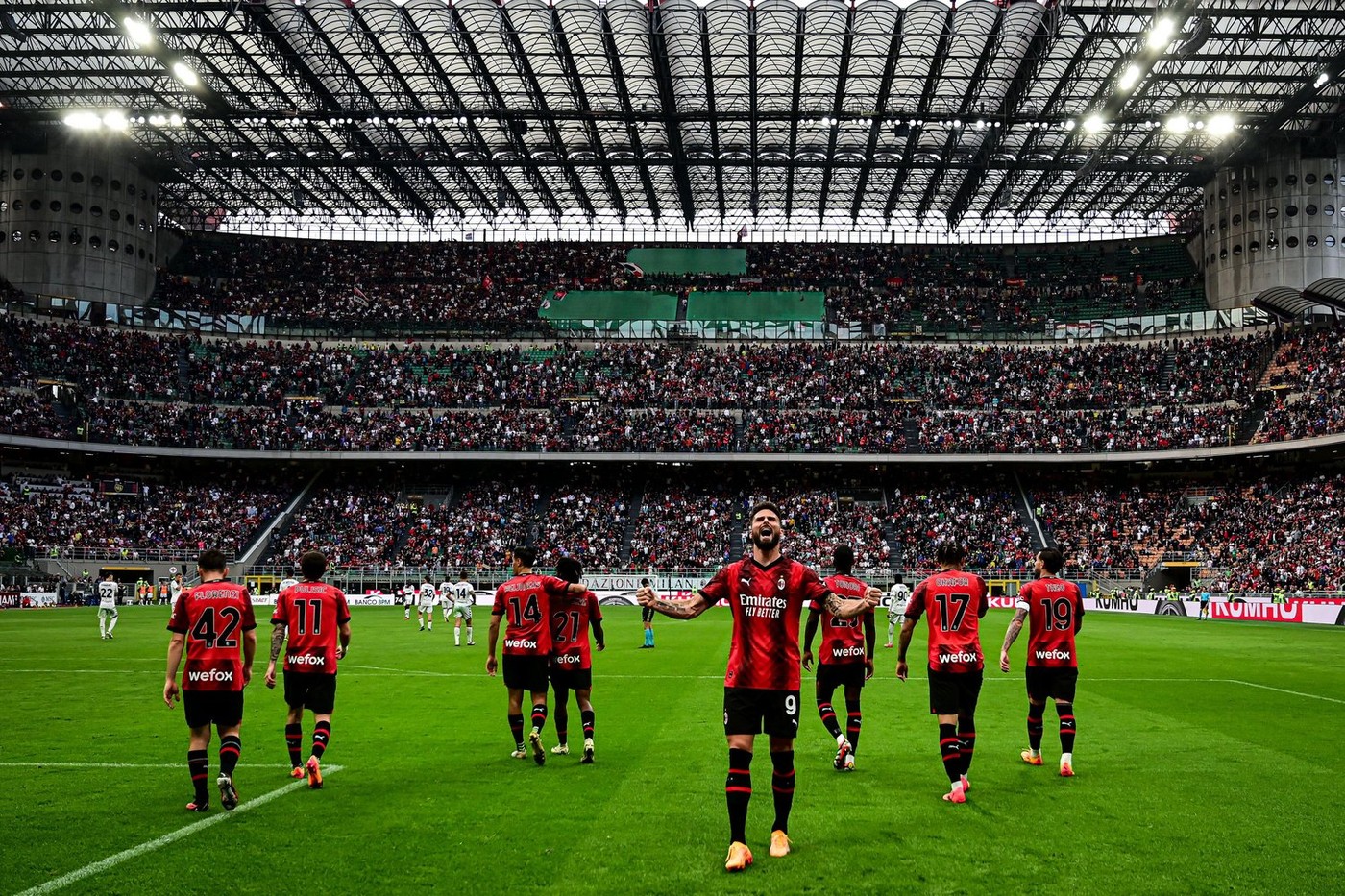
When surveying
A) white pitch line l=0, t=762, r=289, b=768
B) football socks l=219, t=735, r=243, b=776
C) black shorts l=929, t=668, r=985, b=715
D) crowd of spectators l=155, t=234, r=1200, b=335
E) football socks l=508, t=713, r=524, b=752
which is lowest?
white pitch line l=0, t=762, r=289, b=768

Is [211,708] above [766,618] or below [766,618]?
below

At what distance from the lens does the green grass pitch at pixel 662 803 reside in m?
7.57

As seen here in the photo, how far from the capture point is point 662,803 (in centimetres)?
1000

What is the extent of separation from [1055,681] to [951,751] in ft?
6.90

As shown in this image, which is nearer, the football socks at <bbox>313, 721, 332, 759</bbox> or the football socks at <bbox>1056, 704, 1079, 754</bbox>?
the football socks at <bbox>313, 721, 332, 759</bbox>

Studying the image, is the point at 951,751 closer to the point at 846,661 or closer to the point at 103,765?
the point at 846,661

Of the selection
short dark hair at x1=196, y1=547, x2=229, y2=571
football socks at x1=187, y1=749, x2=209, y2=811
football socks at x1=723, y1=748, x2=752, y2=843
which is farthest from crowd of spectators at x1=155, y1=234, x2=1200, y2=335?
football socks at x1=723, y1=748, x2=752, y2=843

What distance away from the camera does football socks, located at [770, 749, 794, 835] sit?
809cm

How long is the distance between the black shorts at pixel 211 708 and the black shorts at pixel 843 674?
6221mm

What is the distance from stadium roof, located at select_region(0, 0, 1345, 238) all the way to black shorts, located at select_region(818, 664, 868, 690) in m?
39.9

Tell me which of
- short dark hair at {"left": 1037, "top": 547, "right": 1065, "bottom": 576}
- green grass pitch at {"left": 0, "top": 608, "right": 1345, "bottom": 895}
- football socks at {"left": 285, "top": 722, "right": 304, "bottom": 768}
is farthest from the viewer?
short dark hair at {"left": 1037, "top": 547, "right": 1065, "bottom": 576}

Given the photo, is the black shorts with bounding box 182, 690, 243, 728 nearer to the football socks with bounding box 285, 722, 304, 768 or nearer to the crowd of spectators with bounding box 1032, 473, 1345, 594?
the football socks with bounding box 285, 722, 304, 768

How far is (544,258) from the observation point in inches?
3275

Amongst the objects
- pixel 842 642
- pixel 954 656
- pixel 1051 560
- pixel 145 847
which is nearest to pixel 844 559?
pixel 842 642
